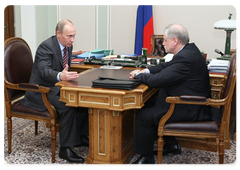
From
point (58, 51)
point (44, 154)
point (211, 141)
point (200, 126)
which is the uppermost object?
point (58, 51)

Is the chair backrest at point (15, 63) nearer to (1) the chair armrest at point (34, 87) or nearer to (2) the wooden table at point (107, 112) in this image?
(1) the chair armrest at point (34, 87)

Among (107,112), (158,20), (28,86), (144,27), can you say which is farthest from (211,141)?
(158,20)

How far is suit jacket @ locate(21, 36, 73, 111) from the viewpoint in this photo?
3.00 m

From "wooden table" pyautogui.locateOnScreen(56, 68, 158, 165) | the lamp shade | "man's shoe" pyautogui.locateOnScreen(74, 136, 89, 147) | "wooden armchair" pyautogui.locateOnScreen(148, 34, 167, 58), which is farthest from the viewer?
"wooden armchair" pyautogui.locateOnScreen(148, 34, 167, 58)

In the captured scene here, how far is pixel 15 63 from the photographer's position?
10.2ft

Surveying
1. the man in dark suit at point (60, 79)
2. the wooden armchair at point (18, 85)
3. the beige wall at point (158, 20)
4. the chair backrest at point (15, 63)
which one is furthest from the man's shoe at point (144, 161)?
the beige wall at point (158, 20)

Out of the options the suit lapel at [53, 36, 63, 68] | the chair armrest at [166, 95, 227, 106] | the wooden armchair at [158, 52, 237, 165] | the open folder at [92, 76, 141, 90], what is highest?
the suit lapel at [53, 36, 63, 68]

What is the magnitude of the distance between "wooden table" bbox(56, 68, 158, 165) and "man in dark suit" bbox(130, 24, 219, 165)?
14 cm

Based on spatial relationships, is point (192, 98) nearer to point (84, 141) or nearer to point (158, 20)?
point (84, 141)

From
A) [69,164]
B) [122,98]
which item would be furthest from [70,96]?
[69,164]

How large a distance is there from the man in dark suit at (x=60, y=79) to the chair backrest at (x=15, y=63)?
13 centimetres

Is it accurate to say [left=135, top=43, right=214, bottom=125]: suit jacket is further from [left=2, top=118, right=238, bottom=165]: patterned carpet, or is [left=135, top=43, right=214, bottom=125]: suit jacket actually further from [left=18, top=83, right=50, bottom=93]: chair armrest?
[left=18, top=83, right=50, bottom=93]: chair armrest

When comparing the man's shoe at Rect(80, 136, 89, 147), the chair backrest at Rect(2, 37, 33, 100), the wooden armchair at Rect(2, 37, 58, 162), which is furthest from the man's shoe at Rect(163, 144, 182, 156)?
the chair backrest at Rect(2, 37, 33, 100)

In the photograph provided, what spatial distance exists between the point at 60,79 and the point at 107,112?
1.90 feet
